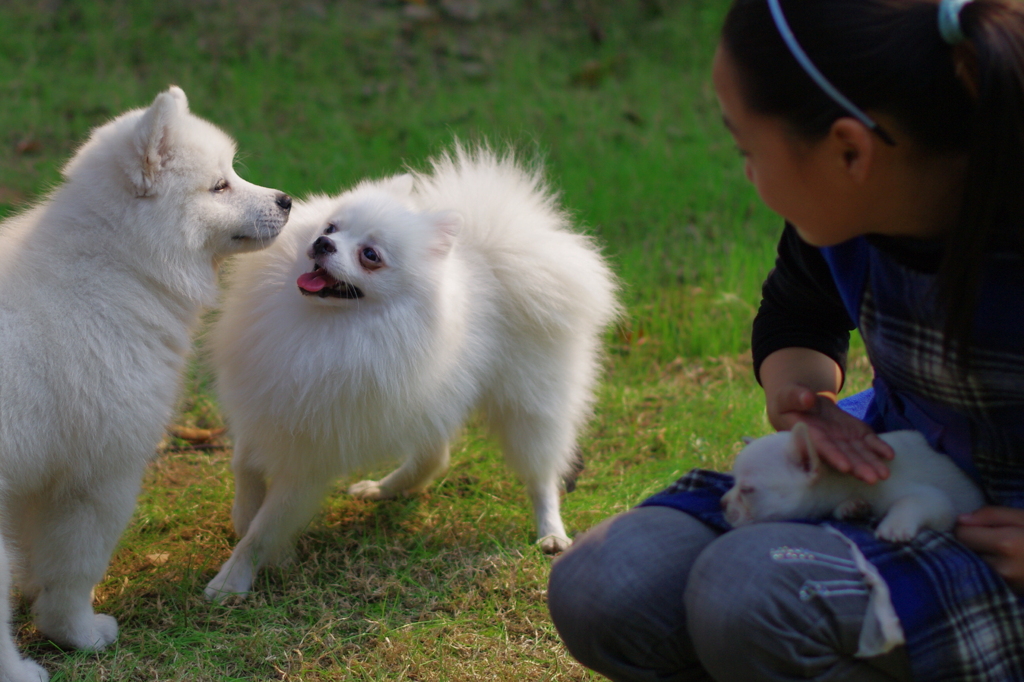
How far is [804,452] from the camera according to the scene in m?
1.62

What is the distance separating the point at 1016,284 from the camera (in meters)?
1.39

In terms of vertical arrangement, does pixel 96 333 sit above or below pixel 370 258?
below

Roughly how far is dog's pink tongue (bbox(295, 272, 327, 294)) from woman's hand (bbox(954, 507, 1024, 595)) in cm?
159

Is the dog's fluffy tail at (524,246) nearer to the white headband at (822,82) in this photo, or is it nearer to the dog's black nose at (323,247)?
the dog's black nose at (323,247)

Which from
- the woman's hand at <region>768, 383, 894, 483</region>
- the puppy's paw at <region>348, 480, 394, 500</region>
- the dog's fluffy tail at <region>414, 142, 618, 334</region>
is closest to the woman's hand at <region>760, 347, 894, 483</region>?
the woman's hand at <region>768, 383, 894, 483</region>

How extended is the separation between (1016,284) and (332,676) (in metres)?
1.64

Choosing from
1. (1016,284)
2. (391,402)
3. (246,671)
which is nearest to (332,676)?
(246,671)

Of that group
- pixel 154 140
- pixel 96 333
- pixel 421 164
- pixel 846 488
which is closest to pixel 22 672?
pixel 96 333

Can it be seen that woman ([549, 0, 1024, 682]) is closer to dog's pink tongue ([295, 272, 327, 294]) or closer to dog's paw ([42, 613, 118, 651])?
dog's pink tongue ([295, 272, 327, 294])

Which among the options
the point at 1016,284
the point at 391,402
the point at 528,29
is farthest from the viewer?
the point at 528,29

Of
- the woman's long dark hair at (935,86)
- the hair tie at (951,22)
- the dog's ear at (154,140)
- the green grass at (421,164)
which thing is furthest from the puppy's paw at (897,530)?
the dog's ear at (154,140)

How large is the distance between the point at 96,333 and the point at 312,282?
0.56 metres

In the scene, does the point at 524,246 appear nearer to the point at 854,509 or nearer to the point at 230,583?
the point at 230,583

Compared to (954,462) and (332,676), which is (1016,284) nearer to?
(954,462)
